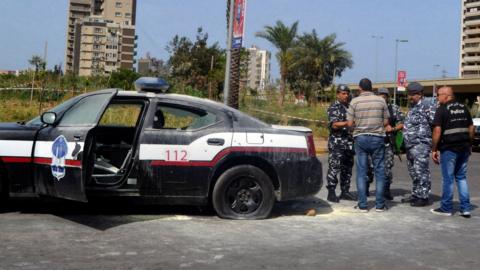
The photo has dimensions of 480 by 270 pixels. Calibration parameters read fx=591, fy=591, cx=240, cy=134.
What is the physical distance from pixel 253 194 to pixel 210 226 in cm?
69

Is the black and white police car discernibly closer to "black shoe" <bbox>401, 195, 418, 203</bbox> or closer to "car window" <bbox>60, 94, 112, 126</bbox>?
"car window" <bbox>60, 94, 112, 126</bbox>

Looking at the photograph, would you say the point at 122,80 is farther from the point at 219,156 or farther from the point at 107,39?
the point at 107,39

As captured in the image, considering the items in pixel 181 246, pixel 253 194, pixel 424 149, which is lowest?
pixel 181 246

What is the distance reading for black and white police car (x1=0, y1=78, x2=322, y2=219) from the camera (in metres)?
6.47

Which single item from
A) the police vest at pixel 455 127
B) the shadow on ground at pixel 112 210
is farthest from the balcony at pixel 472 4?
the shadow on ground at pixel 112 210

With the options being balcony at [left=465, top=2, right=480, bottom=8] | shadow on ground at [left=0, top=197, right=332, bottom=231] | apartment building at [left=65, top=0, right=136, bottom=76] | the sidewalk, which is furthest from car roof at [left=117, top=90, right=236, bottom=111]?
balcony at [left=465, top=2, right=480, bottom=8]

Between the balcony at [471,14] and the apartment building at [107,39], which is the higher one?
the balcony at [471,14]

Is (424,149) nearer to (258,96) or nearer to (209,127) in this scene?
(209,127)

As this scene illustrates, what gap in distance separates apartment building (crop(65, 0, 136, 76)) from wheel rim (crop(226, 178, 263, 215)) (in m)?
123

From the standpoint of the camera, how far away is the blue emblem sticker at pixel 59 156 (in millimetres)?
6281

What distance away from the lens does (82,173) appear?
20.2 ft

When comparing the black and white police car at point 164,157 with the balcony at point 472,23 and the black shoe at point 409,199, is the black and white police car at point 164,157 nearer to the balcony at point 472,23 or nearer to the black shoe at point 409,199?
the black shoe at point 409,199

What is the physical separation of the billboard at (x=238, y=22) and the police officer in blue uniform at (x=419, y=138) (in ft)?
23.5

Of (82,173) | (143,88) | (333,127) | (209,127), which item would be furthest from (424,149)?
(82,173)
